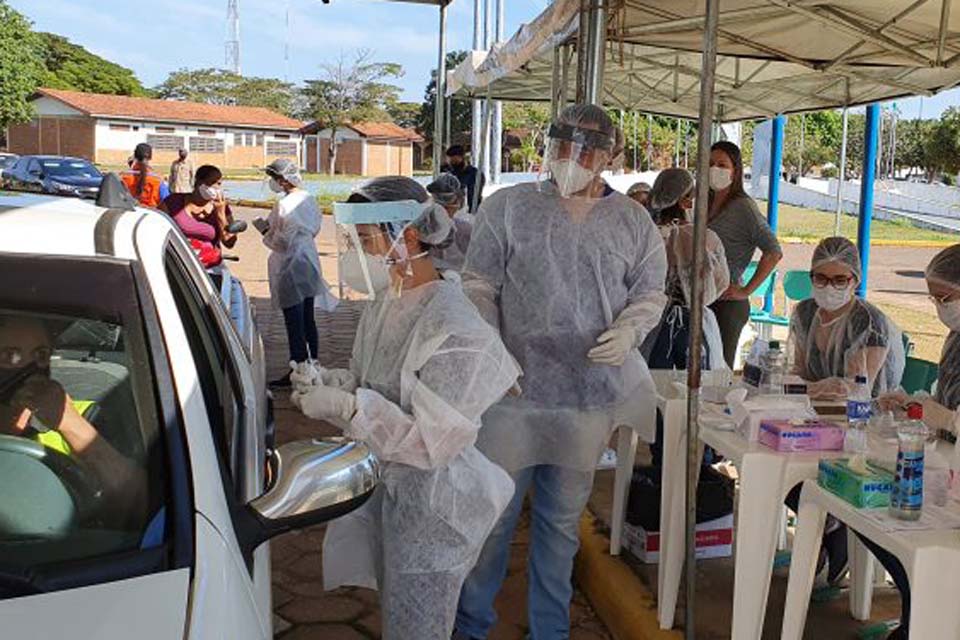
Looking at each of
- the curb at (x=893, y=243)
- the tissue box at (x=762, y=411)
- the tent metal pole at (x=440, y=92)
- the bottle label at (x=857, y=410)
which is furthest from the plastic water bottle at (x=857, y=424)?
the curb at (x=893, y=243)

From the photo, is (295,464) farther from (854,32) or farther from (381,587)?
(854,32)

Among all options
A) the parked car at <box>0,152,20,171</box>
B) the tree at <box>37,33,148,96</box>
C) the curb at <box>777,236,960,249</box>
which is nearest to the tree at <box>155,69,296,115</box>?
the tree at <box>37,33,148,96</box>

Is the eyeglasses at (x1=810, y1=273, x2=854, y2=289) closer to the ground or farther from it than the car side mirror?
farther from it

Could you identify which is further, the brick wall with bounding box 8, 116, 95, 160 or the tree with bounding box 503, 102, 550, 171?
the brick wall with bounding box 8, 116, 95, 160

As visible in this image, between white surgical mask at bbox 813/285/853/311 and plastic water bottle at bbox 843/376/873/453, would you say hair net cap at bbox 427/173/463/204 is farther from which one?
plastic water bottle at bbox 843/376/873/453

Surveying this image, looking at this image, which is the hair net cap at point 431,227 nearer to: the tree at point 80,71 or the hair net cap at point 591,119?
the hair net cap at point 591,119

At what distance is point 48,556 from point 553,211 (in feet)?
6.34

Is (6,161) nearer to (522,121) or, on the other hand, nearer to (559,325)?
(522,121)

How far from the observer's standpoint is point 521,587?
13.1ft

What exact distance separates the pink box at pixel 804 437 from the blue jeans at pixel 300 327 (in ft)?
15.1

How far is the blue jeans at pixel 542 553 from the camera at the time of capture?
9.89 feet

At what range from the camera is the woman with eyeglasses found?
353cm

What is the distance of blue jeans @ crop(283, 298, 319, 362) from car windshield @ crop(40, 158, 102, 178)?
1800 cm

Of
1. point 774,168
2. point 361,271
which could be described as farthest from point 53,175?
point 361,271
